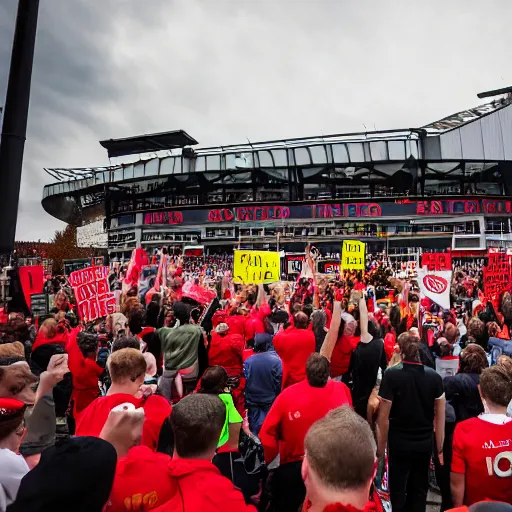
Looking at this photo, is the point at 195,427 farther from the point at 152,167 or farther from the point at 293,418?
the point at 152,167

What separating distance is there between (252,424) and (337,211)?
40.5 m

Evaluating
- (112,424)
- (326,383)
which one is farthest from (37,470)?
(326,383)

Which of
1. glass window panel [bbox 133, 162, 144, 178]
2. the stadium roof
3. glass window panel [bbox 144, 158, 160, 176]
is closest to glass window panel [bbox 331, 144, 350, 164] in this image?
the stadium roof

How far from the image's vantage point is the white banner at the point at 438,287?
25.8 feet

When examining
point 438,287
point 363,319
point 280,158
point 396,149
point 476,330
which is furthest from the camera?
point 280,158

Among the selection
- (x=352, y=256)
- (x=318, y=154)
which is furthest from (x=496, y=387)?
(x=318, y=154)

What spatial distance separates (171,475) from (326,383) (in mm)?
1736

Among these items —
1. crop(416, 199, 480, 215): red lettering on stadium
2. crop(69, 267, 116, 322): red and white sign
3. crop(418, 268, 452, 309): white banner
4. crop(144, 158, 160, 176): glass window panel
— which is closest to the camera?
crop(69, 267, 116, 322): red and white sign

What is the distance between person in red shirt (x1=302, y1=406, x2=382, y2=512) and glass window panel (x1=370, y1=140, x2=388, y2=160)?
4599 centimetres

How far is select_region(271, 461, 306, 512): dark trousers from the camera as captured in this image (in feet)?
10.5

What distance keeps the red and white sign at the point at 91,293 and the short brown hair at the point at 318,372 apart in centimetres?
513

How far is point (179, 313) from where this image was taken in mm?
5879

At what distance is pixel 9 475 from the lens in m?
2.10

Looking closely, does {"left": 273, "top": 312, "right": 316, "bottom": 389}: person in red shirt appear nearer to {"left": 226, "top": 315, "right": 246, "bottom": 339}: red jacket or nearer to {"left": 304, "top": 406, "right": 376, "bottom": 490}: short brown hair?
{"left": 226, "top": 315, "right": 246, "bottom": 339}: red jacket
